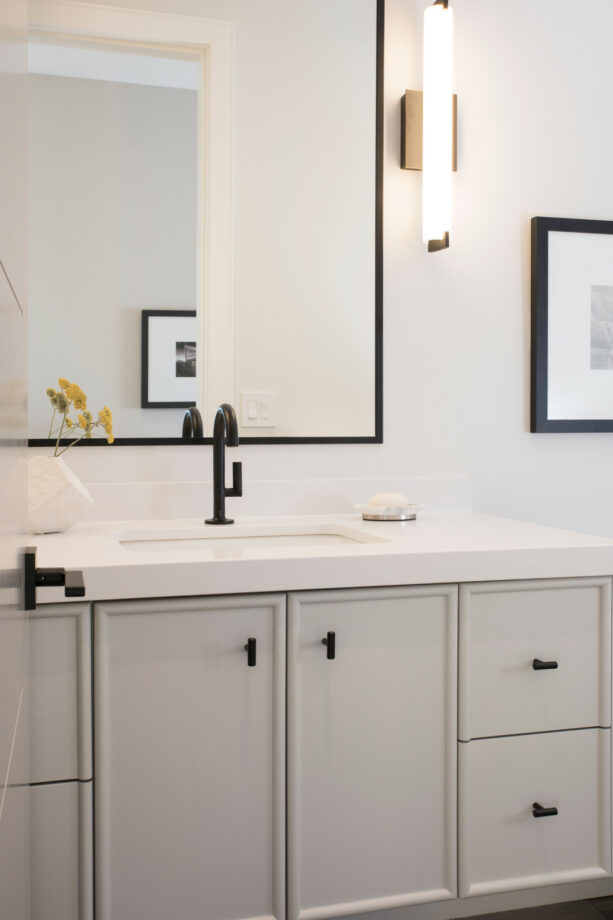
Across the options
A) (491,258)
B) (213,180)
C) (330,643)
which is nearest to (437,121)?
(491,258)

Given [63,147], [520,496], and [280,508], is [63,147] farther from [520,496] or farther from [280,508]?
[520,496]

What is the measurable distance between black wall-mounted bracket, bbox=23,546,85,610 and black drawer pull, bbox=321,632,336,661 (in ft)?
2.01

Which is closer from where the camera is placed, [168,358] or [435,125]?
[168,358]

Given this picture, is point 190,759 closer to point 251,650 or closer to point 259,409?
point 251,650

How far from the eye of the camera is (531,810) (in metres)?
1.38

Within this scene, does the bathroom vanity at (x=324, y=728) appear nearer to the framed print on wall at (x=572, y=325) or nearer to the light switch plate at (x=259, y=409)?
the light switch plate at (x=259, y=409)

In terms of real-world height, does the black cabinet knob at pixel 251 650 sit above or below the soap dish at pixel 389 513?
below

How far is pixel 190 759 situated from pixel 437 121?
1457 millimetres

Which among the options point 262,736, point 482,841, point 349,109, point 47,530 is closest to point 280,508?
point 47,530

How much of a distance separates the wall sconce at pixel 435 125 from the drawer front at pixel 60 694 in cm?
121

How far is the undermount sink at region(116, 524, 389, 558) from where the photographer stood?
63.2 inches

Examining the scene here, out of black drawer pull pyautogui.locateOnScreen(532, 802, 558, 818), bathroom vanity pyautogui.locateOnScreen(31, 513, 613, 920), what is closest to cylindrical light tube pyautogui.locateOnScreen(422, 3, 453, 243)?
bathroom vanity pyautogui.locateOnScreen(31, 513, 613, 920)

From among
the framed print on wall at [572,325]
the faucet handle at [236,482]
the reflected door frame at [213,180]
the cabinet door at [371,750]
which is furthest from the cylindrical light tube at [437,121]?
the cabinet door at [371,750]

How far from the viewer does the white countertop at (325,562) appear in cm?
119
